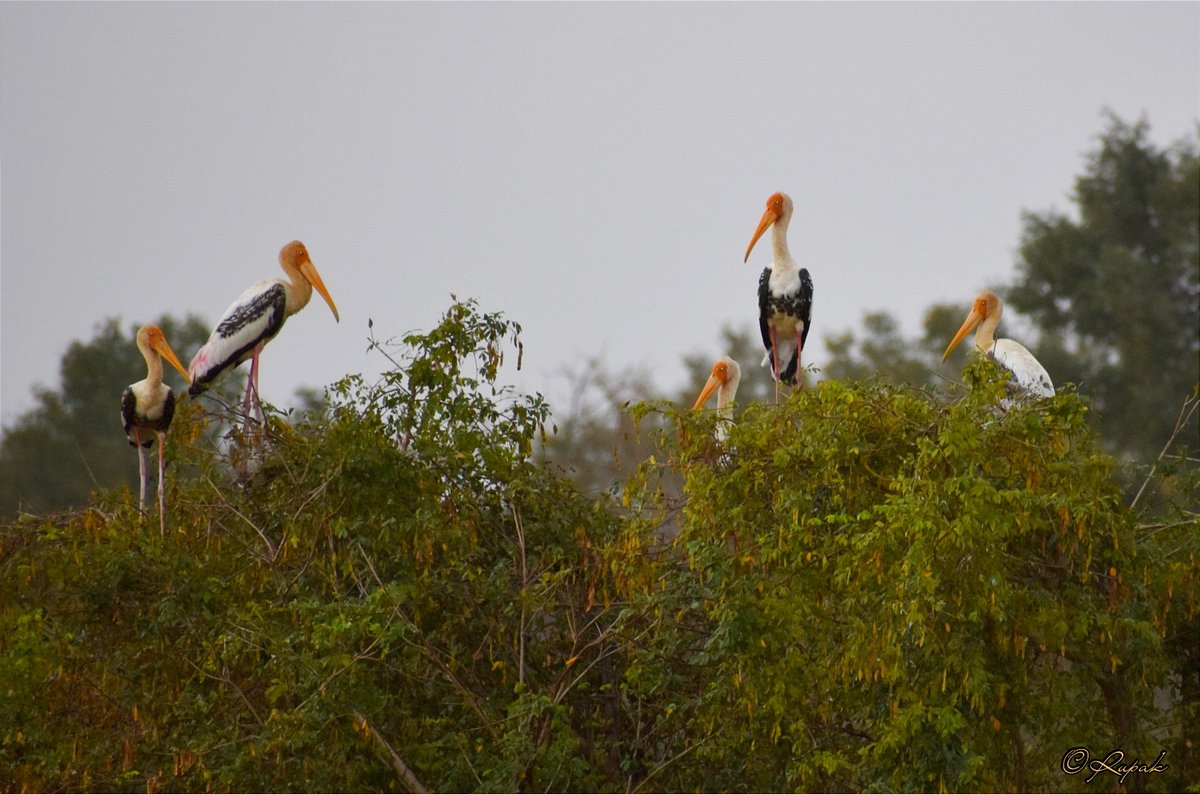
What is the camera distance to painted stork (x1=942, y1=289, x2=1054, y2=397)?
31.7ft

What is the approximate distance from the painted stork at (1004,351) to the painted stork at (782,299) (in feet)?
3.23

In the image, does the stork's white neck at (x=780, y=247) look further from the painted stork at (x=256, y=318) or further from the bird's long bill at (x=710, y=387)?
the painted stork at (x=256, y=318)

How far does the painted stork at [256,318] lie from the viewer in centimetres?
1055

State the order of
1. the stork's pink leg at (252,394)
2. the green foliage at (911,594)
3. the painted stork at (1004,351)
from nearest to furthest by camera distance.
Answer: the green foliage at (911,594), the stork's pink leg at (252,394), the painted stork at (1004,351)

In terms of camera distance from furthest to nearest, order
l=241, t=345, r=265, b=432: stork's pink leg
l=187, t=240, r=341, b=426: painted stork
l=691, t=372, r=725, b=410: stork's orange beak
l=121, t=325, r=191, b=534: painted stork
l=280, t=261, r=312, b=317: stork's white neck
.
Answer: l=691, t=372, r=725, b=410: stork's orange beak, l=280, t=261, r=312, b=317: stork's white neck, l=187, t=240, r=341, b=426: painted stork, l=121, t=325, r=191, b=534: painted stork, l=241, t=345, r=265, b=432: stork's pink leg

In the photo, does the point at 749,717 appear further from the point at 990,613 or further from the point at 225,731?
the point at 225,731

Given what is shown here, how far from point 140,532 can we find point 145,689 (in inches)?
27.9

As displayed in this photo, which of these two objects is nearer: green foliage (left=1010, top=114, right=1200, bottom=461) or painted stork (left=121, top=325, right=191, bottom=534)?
painted stork (left=121, top=325, right=191, bottom=534)

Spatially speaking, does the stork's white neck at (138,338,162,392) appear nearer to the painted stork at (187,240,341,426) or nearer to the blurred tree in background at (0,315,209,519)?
the painted stork at (187,240,341,426)

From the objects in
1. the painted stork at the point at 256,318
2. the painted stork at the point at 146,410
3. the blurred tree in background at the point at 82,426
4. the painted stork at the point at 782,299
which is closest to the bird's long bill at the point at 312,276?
the painted stork at the point at 256,318

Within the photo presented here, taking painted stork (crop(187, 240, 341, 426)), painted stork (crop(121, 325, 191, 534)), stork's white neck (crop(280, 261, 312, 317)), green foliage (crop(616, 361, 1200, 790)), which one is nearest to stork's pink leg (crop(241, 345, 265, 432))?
painted stork (crop(187, 240, 341, 426))

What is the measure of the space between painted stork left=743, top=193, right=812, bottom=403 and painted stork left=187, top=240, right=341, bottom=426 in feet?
8.85

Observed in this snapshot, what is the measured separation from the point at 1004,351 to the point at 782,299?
4.86ft

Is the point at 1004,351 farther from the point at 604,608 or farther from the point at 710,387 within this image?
the point at 604,608
